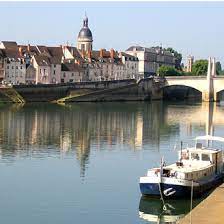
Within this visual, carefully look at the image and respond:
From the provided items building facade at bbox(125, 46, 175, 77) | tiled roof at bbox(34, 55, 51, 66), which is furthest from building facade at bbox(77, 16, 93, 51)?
tiled roof at bbox(34, 55, 51, 66)

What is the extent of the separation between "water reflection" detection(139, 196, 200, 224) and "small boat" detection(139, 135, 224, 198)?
0.21 metres

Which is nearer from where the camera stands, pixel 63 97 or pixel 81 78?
pixel 63 97

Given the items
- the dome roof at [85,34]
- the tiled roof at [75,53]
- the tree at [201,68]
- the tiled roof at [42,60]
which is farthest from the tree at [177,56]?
the tiled roof at [42,60]

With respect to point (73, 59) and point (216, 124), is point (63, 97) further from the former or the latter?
point (216, 124)

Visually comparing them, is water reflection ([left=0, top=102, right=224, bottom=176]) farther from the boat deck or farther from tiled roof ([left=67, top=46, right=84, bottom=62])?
tiled roof ([left=67, top=46, right=84, bottom=62])

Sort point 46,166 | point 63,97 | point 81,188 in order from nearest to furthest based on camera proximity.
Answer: point 81,188 < point 46,166 < point 63,97

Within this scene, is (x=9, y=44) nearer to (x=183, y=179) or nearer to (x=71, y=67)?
(x=71, y=67)

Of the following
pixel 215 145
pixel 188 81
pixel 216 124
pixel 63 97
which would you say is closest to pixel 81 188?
pixel 215 145

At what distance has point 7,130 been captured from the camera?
37406mm

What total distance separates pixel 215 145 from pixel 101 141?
20.3ft

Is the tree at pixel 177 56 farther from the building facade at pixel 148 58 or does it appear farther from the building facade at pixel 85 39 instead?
the building facade at pixel 85 39

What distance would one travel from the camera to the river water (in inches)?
698

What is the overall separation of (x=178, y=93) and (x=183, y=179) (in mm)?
71667

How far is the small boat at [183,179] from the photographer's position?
18656 mm
